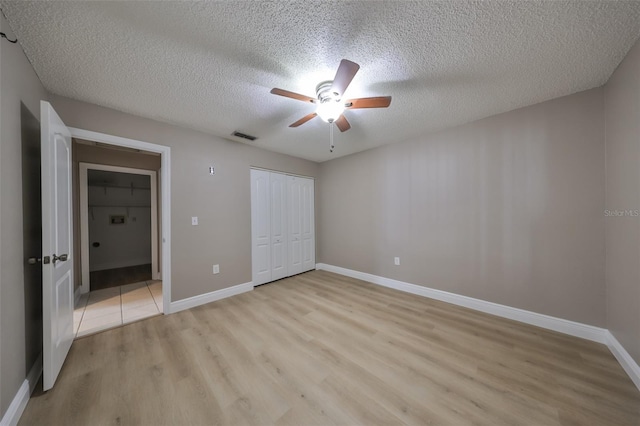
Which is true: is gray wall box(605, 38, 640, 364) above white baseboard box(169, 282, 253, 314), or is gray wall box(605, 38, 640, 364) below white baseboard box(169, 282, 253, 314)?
above

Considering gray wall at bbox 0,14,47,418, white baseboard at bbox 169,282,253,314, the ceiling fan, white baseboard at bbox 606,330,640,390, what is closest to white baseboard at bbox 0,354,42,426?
gray wall at bbox 0,14,47,418

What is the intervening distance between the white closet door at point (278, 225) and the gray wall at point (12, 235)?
105 inches

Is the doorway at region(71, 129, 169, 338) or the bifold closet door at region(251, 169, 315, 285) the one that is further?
the bifold closet door at region(251, 169, 315, 285)

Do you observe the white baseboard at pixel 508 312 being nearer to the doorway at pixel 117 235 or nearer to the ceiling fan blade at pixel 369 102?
the ceiling fan blade at pixel 369 102

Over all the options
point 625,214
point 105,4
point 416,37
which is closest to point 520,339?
point 625,214

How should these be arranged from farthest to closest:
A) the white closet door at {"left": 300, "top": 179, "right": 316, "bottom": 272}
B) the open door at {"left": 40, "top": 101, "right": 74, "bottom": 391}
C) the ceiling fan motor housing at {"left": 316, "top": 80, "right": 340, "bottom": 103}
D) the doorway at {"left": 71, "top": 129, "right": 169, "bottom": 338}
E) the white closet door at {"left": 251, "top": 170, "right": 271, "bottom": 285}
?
the white closet door at {"left": 300, "top": 179, "right": 316, "bottom": 272}, the white closet door at {"left": 251, "top": 170, "right": 271, "bottom": 285}, the doorway at {"left": 71, "top": 129, "right": 169, "bottom": 338}, the ceiling fan motor housing at {"left": 316, "top": 80, "right": 340, "bottom": 103}, the open door at {"left": 40, "top": 101, "right": 74, "bottom": 391}

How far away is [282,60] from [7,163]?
1.86 metres

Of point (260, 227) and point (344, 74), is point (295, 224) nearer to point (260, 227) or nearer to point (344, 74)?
point (260, 227)

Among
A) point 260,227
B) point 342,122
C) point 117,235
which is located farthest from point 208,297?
point 117,235

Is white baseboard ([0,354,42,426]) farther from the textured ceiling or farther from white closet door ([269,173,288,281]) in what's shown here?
white closet door ([269,173,288,281])

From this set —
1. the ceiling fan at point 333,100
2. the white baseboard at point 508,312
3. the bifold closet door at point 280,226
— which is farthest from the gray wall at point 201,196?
the white baseboard at point 508,312

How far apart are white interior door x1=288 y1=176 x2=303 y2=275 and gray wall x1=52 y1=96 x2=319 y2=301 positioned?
818mm

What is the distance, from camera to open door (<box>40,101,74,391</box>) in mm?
1487

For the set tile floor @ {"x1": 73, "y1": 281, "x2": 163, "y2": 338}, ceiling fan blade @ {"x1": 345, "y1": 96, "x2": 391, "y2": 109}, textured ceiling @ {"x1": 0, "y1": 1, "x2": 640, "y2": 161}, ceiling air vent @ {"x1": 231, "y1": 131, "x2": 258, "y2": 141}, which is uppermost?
textured ceiling @ {"x1": 0, "y1": 1, "x2": 640, "y2": 161}
